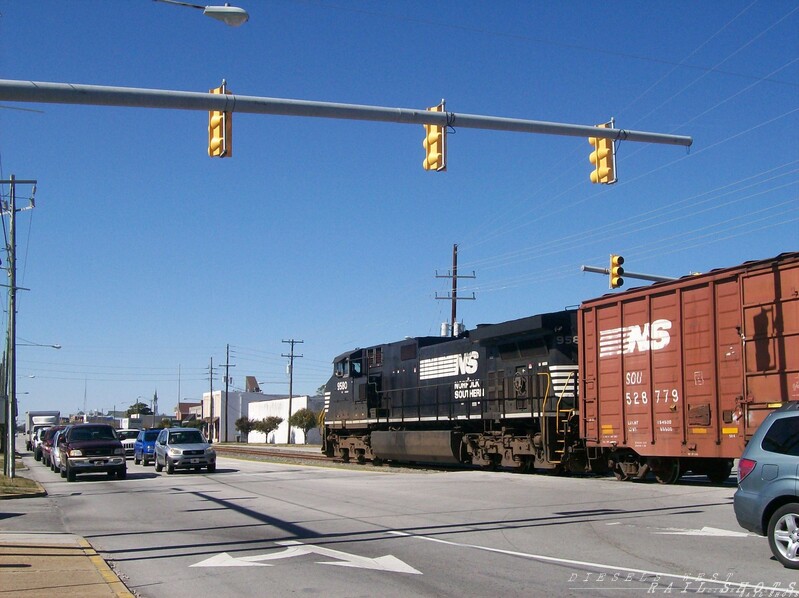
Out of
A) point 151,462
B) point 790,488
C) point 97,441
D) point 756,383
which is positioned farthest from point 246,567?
point 151,462

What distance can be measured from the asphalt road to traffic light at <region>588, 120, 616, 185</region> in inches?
231

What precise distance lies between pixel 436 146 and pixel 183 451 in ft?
63.3

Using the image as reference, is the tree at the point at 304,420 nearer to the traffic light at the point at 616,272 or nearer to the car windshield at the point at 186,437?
the car windshield at the point at 186,437

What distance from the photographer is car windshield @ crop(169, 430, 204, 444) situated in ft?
98.3

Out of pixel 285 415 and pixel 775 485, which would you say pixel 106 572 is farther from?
pixel 285 415

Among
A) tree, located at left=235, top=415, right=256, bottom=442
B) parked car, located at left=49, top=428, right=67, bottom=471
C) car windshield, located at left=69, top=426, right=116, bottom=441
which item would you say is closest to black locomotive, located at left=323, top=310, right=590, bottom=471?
car windshield, located at left=69, top=426, right=116, bottom=441

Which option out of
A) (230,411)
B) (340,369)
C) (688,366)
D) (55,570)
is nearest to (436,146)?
(688,366)

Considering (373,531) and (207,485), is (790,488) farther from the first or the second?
(207,485)

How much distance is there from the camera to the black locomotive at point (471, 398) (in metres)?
21.9

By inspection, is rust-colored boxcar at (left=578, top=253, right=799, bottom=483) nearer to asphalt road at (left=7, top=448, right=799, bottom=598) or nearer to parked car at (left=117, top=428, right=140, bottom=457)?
asphalt road at (left=7, top=448, right=799, bottom=598)

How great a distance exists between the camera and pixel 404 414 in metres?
29.6

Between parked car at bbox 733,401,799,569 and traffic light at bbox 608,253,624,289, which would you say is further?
traffic light at bbox 608,253,624,289

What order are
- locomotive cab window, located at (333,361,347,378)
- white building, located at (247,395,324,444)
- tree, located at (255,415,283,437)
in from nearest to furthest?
locomotive cab window, located at (333,361,347,378), white building, located at (247,395,324,444), tree, located at (255,415,283,437)

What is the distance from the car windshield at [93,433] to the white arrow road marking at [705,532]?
820 inches
